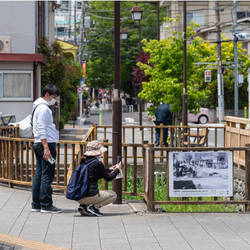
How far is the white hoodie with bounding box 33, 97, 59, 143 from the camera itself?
9305 millimetres

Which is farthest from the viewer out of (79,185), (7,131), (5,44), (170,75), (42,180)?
(170,75)

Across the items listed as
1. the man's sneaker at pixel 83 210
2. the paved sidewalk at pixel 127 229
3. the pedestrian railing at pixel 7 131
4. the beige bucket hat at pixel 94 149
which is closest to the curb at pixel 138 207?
the paved sidewalk at pixel 127 229

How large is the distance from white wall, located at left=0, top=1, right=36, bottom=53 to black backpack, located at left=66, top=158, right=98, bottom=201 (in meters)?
13.7

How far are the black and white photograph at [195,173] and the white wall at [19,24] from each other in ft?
45.6

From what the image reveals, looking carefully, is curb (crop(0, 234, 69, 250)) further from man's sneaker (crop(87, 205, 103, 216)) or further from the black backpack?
man's sneaker (crop(87, 205, 103, 216))

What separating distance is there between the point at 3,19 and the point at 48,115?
1345 centimetres

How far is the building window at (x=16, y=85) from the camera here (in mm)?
21734

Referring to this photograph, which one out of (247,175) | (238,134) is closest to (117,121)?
(247,175)

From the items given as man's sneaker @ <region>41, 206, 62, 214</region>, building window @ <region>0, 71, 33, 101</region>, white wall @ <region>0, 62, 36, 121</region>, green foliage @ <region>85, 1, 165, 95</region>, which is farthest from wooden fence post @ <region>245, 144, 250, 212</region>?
green foliage @ <region>85, 1, 165, 95</region>

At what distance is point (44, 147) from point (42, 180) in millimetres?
580

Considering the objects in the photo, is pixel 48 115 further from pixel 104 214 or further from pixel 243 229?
pixel 243 229

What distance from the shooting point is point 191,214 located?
926cm

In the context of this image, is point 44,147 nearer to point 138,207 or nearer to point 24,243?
point 138,207

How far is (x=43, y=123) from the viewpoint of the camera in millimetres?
9312
